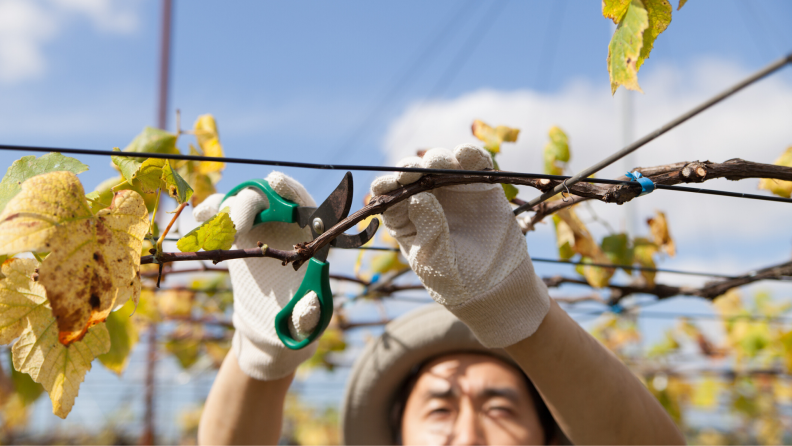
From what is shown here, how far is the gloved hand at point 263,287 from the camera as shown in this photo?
0.86 metres

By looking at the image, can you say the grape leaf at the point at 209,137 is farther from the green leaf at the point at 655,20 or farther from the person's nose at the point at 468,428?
the green leaf at the point at 655,20

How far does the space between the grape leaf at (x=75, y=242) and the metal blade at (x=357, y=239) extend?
0.24 m

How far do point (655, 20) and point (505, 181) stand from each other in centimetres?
24

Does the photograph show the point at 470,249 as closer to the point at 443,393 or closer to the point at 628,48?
the point at 628,48

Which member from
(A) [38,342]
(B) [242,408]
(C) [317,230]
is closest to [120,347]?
(B) [242,408]

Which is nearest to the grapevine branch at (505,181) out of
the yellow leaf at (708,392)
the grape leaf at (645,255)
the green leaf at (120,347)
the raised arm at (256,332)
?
the raised arm at (256,332)

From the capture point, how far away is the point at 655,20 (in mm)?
610

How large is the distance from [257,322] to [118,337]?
35 cm

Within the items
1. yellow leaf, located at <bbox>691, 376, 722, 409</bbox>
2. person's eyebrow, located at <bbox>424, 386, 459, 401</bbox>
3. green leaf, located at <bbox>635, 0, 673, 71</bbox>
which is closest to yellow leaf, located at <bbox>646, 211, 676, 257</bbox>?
person's eyebrow, located at <bbox>424, 386, 459, 401</bbox>

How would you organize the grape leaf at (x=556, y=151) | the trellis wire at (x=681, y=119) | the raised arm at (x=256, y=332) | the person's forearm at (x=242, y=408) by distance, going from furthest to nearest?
the grape leaf at (x=556, y=151)
the person's forearm at (x=242, y=408)
the raised arm at (x=256, y=332)
the trellis wire at (x=681, y=119)

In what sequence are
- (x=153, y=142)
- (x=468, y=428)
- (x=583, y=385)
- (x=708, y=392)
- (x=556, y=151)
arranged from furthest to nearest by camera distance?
(x=708, y=392) → (x=556, y=151) → (x=468, y=428) → (x=153, y=142) → (x=583, y=385)

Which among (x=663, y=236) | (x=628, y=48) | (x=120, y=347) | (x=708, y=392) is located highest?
(x=628, y=48)

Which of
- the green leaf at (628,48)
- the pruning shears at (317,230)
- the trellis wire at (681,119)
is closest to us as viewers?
the trellis wire at (681,119)

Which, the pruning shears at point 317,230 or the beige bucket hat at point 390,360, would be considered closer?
the pruning shears at point 317,230
